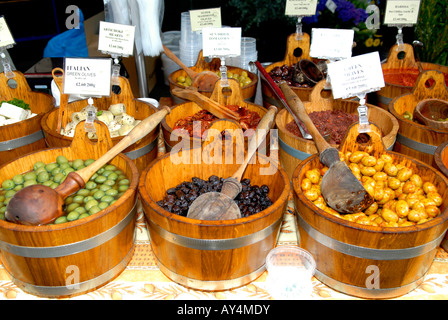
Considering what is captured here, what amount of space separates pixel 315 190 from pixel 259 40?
326cm

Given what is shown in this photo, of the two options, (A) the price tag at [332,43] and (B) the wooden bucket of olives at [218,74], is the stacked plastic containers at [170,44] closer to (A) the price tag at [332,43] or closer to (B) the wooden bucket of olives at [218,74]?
(B) the wooden bucket of olives at [218,74]

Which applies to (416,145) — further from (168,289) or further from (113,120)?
(113,120)

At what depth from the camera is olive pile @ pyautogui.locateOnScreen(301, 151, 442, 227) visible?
1892 mm

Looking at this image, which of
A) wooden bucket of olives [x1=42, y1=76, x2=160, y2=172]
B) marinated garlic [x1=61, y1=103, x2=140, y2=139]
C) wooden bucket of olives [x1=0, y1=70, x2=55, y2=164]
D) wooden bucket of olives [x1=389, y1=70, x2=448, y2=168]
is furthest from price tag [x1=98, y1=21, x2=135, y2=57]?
wooden bucket of olives [x1=389, y1=70, x2=448, y2=168]

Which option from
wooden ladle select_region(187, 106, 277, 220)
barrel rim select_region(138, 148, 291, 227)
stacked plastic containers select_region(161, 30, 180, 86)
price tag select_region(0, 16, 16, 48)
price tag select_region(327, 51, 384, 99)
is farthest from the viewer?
stacked plastic containers select_region(161, 30, 180, 86)

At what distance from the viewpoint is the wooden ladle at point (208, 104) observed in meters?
2.81

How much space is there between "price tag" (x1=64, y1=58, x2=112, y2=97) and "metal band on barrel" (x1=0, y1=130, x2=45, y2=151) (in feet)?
1.81

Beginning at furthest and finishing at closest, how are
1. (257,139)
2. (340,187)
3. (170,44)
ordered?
(170,44) < (257,139) < (340,187)

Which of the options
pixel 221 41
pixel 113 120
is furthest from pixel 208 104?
pixel 113 120

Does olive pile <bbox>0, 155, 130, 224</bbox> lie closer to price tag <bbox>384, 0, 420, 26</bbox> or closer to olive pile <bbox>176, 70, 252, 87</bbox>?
olive pile <bbox>176, 70, 252, 87</bbox>

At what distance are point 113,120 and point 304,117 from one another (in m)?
1.44

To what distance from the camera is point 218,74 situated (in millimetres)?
3658

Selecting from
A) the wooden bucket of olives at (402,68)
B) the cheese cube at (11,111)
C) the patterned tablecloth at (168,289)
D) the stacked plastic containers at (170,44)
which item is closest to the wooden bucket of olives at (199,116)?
the patterned tablecloth at (168,289)

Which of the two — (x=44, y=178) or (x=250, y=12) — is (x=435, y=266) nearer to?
(x=44, y=178)
